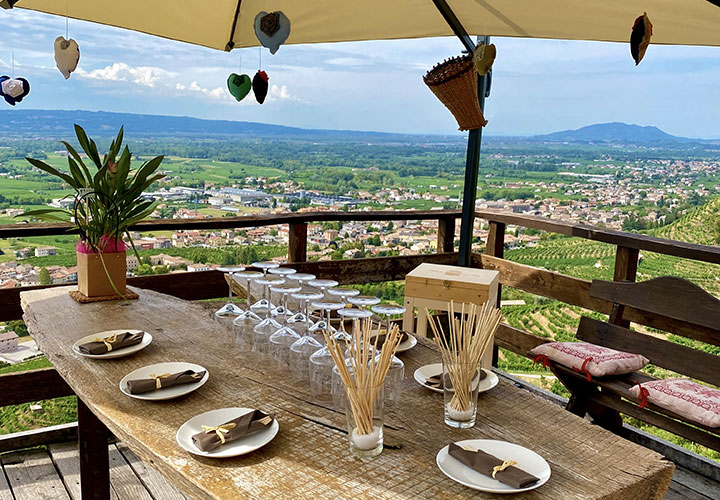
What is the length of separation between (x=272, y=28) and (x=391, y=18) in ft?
2.54

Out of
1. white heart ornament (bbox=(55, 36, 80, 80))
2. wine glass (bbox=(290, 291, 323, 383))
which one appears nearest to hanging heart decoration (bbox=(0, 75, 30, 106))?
white heart ornament (bbox=(55, 36, 80, 80))

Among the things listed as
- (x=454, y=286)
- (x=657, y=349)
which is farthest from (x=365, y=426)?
(x=657, y=349)

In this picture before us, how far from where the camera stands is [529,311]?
Answer: 436 centimetres

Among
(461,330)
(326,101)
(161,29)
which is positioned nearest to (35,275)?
(161,29)

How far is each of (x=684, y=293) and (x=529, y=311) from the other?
5.33ft

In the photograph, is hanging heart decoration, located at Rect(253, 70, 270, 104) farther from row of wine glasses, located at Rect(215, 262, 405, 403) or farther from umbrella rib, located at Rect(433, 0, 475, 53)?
row of wine glasses, located at Rect(215, 262, 405, 403)

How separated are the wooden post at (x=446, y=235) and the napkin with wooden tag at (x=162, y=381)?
2.96 m

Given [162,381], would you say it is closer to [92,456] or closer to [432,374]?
[432,374]

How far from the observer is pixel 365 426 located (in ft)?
4.25

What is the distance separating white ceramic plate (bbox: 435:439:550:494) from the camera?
1.19 metres

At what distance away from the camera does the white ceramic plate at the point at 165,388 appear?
157cm

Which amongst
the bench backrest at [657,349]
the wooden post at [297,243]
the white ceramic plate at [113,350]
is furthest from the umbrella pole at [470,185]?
the white ceramic plate at [113,350]

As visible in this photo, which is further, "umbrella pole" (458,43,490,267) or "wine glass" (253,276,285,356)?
"umbrella pole" (458,43,490,267)

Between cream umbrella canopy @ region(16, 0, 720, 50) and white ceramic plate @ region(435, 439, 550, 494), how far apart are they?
2068mm
